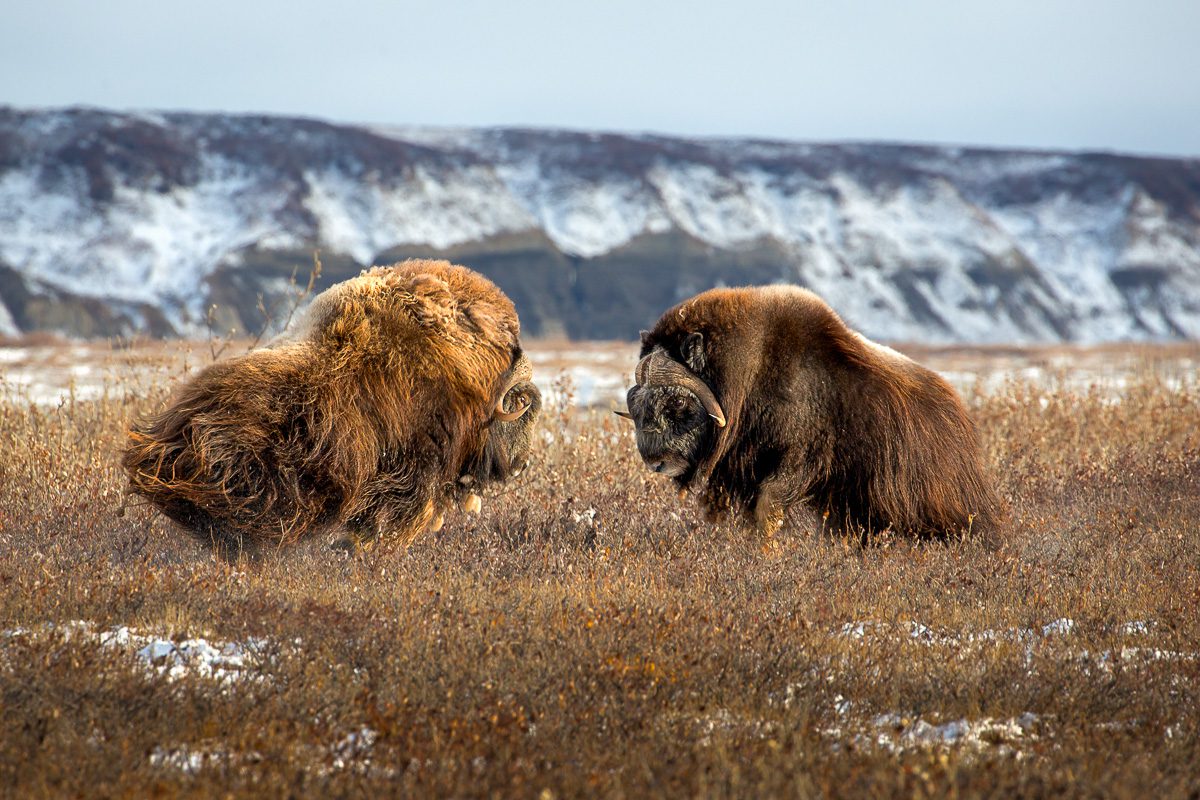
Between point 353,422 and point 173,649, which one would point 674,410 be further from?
point 173,649

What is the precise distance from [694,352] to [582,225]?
42.7 metres

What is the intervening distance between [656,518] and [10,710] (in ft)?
11.2

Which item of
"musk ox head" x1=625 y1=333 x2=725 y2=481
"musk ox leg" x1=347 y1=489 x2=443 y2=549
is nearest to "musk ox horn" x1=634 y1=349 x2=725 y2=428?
"musk ox head" x1=625 y1=333 x2=725 y2=481

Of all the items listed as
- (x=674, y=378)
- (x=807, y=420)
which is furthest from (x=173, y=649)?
(x=807, y=420)

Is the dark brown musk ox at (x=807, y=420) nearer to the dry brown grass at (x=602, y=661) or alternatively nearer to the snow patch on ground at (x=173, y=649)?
the dry brown grass at (x=602, y=661)

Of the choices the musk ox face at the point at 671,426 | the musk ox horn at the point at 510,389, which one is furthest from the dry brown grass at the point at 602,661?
the musk ox horn at the point at 510,389

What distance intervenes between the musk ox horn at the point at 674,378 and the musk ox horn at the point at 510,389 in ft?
1.76

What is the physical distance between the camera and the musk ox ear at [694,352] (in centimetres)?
497

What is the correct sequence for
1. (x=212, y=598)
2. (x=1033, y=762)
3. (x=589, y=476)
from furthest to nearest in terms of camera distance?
(x=589, y=476), (x=212, y=598), (x=1033, y=762)

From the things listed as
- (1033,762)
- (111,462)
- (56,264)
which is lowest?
(56,264)

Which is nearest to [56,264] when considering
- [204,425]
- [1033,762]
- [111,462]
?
[111,462]

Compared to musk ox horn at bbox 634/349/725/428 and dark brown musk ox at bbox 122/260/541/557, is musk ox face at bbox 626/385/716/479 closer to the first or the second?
musk ox horn at bbox 634/349/725/428

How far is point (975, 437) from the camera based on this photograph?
5.07m

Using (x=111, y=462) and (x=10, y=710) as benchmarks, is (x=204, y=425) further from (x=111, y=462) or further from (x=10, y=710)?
(x=111, y=462)
